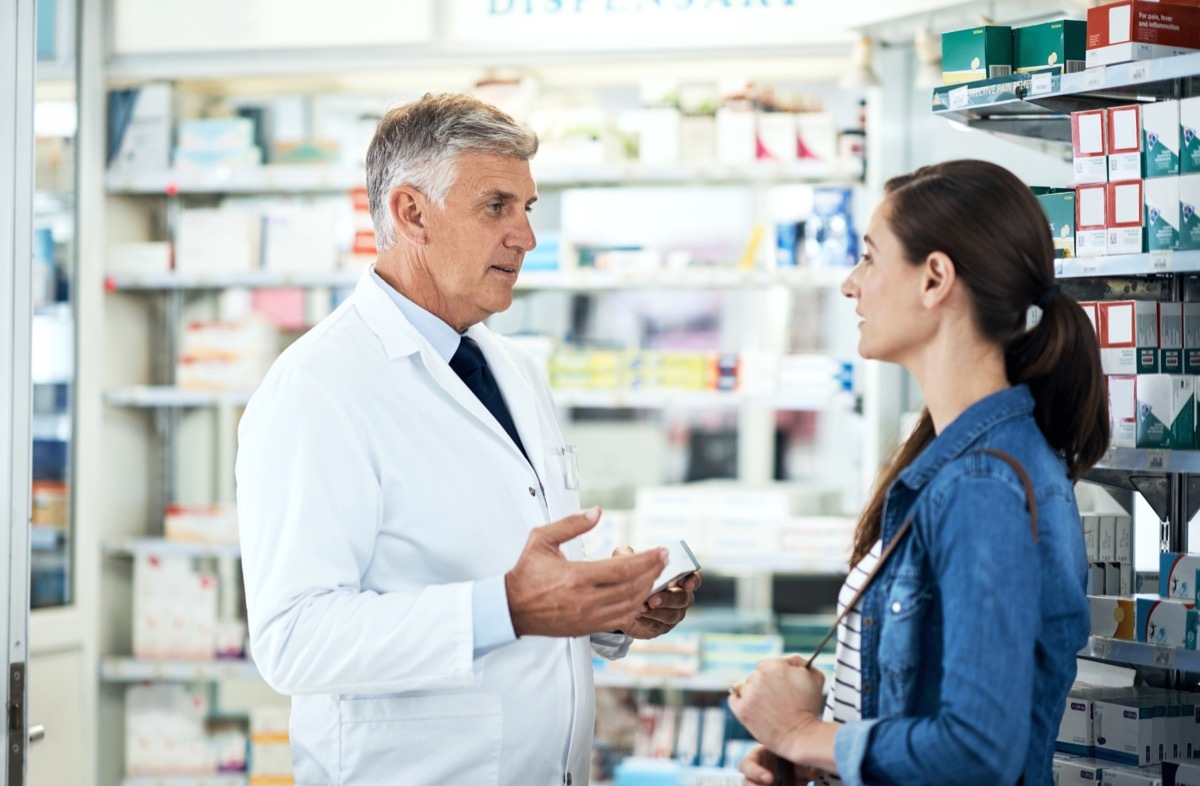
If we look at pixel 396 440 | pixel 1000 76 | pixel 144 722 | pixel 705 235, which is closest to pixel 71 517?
pixel 144 722

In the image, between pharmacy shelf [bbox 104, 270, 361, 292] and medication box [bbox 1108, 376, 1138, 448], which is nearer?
medication box [bbox 1108, 376, 1138, 448]

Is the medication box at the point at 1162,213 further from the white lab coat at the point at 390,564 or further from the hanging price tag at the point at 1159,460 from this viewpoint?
the white lab coat at the point at 390,564

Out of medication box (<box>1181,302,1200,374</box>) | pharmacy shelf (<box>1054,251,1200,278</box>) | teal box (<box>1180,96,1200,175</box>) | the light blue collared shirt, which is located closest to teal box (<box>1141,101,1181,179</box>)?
teal box (<box>1180,96,1200,175</box>)

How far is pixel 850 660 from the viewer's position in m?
1.65

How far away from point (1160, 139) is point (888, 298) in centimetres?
81

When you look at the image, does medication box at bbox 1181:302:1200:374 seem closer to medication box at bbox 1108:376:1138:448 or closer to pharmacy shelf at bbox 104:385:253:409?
medication box at bbox 1108:376:1138:448

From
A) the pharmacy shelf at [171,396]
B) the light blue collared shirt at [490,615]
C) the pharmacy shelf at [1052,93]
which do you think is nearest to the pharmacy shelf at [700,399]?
the pharmacy shelf at [171,396]

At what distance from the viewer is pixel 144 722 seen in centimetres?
470

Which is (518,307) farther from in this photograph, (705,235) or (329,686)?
(329,686)

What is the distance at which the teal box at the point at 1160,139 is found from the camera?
6.86ft

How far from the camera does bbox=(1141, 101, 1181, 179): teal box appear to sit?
2090 millimetres

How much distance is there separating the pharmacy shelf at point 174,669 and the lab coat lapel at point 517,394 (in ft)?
8.62

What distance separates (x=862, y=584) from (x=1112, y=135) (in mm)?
1050

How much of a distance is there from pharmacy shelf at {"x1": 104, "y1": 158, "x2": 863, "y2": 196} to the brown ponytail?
2613mm
